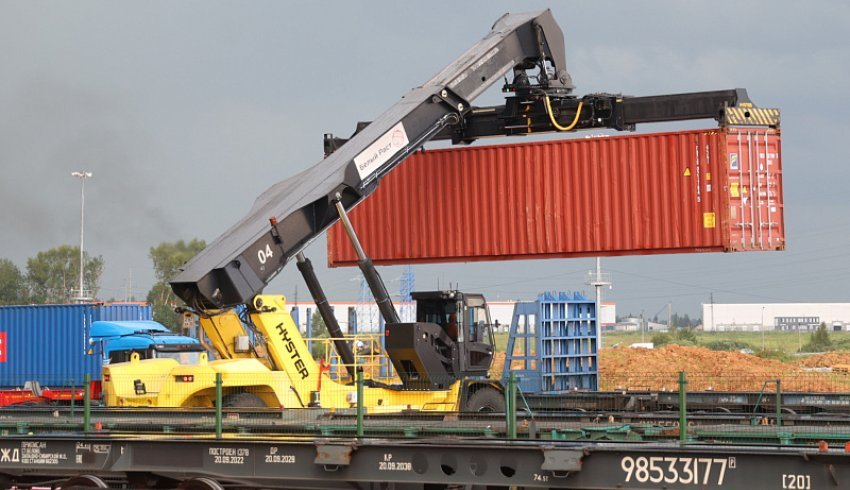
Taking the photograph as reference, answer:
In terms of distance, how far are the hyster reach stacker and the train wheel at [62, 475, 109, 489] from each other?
3.49m

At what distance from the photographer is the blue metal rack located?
29531 millimetres

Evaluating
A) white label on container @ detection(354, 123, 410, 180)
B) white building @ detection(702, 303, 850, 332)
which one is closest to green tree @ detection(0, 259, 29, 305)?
white building @ detection(702, 303, 850, 332)

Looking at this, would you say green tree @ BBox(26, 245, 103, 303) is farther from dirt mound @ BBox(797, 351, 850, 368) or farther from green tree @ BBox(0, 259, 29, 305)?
dirt mound @ BBox(797, 351, 850, 368)

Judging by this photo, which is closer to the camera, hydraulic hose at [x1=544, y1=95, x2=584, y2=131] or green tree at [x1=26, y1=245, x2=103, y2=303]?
hydraulic hose at [x1=544, y1=95, x2=584, y2=131]

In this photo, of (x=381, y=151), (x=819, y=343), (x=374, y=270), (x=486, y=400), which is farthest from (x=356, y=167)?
(x=819, y=343)

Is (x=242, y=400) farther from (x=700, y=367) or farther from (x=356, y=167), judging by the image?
(x=700, y=367)

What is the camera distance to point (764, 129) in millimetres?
23469

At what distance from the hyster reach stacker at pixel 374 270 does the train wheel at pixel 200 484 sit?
4.16m

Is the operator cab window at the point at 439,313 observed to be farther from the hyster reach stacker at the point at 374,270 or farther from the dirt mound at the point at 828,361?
the dirt mound at the point at 828,361

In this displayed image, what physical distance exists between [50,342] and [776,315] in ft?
387

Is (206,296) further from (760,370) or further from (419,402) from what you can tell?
(760,370)

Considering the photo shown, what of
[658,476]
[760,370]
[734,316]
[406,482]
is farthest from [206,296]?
[734,316]

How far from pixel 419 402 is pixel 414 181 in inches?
312

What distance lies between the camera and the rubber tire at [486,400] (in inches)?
753
